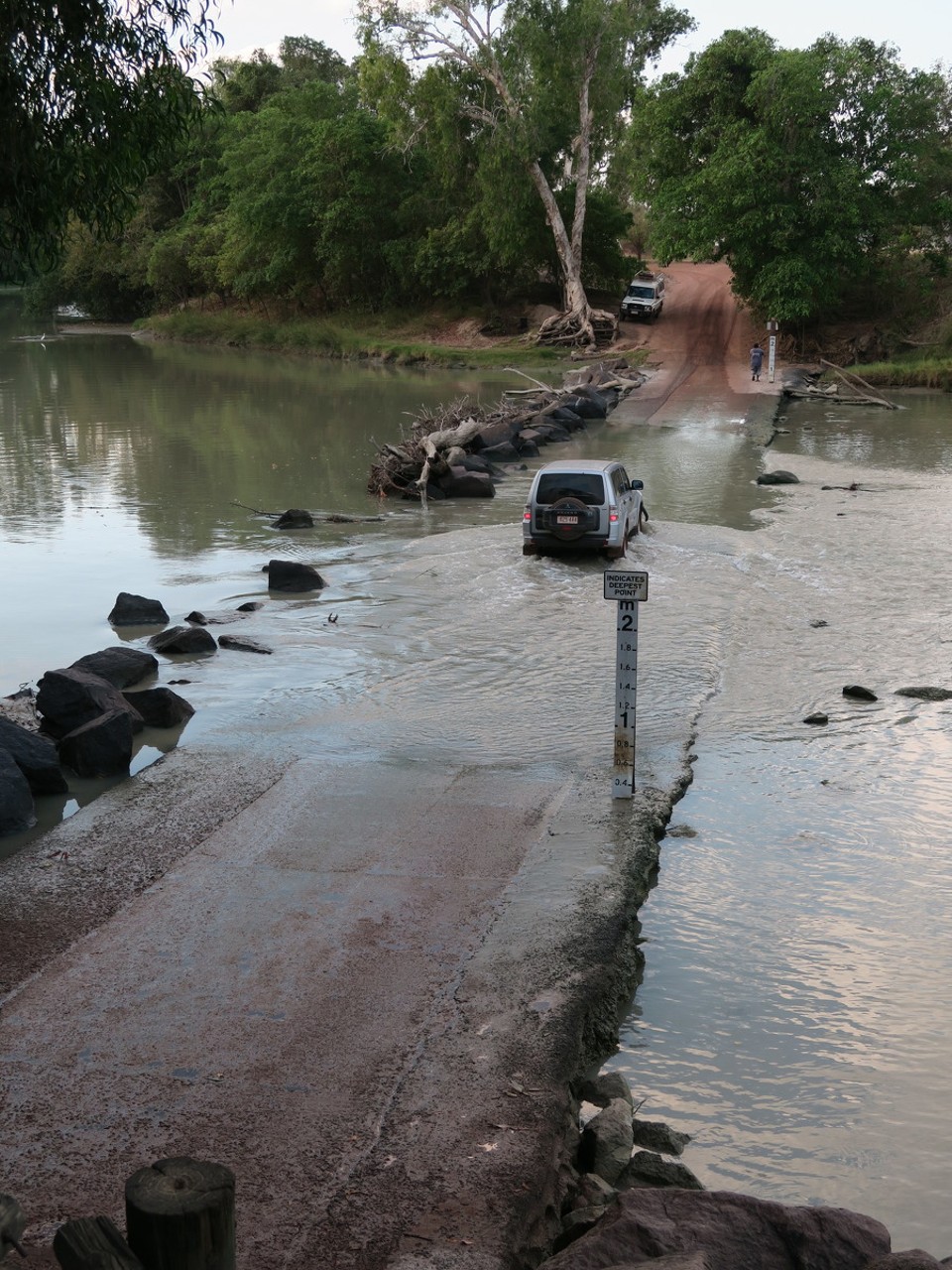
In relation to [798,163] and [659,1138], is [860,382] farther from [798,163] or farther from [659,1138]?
[659,1138]

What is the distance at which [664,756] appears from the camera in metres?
11.7

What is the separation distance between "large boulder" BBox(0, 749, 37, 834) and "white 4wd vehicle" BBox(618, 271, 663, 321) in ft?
187

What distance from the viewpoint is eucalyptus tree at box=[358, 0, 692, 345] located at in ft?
181

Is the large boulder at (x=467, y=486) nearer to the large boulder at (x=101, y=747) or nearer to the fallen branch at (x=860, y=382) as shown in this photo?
the large boulder at (x=101, y=747)

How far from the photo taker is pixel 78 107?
33.1 feet

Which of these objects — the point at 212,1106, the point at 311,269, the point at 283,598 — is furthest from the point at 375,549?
the point at 311,269

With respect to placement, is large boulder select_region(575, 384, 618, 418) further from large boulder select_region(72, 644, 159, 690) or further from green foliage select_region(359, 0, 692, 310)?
large boulder select_region(72, 644, 159, 690)

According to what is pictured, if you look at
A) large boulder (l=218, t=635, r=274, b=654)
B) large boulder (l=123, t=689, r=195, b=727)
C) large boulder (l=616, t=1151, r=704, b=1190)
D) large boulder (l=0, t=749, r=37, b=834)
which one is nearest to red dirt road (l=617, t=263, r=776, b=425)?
large boulder (l=218, t=635, r=274, b=654)

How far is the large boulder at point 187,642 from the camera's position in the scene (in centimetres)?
1573

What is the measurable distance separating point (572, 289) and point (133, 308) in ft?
157

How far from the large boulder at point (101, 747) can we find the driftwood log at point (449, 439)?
634 inches

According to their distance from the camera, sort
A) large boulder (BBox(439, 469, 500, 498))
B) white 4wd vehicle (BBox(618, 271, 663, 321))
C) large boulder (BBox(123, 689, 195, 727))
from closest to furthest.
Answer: large boulder (BBox(123, 689, 195, 727))
large boulder (BBox(439, 469, 500, 498))
white 4wd vehicle (BBox(618, 271, 663, 321))

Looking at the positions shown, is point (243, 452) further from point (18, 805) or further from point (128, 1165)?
point (128, 1165)

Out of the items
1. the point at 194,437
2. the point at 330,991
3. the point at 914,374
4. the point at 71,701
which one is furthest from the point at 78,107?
the point at 914,374
